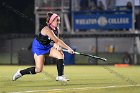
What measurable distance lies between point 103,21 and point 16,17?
1853cm

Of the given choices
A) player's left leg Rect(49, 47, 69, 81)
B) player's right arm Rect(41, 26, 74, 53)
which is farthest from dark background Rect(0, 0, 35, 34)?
player's right arm Rect(41, 26, 74, 53)

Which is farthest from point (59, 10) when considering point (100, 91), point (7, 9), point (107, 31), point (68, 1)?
point (100, 91)

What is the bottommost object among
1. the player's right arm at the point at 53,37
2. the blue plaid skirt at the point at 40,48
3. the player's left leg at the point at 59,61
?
the player's left leg at the point at 59,61

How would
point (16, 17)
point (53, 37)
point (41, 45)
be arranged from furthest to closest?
point (16, 17), point (41, 45), point (53, 37)

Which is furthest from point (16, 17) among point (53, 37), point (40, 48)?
point (53, 37)

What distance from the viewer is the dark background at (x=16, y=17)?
44.7 meters

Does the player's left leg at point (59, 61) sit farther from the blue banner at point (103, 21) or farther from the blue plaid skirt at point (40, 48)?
the blue banner at point (103, 21)

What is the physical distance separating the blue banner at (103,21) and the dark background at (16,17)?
50.2 ft

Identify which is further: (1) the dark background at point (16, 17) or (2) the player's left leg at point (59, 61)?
(1) the dark background at point (16, 17)

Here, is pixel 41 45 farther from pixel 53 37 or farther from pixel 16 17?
pixel 16 17

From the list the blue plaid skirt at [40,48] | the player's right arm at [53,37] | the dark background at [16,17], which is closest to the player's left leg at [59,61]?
the blue plaid skirt at [40,48]

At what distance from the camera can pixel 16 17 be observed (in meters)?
46.1

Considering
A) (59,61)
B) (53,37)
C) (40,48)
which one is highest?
(53,37)

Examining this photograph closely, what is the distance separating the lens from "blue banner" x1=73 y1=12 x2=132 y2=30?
28.3 meters
